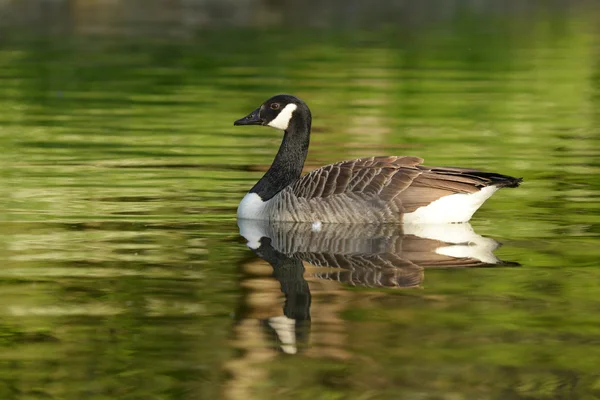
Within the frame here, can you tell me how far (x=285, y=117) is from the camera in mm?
16391

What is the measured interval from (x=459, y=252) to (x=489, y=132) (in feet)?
39.2

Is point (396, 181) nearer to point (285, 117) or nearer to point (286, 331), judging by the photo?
point (285, 117)

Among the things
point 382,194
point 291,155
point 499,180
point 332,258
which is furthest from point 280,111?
point 332,258

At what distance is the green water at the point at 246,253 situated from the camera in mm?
8914

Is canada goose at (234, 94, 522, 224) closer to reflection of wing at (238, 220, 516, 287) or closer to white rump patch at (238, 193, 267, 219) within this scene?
white rump patch at (238, 193, 267, 219)

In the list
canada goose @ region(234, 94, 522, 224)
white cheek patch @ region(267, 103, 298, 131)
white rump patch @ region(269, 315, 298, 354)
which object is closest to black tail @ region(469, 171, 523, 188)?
canada goose @ region(234, 94, 522, 224)

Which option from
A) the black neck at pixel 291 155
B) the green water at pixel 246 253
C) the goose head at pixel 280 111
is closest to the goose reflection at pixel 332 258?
the green water at pixel 246 253

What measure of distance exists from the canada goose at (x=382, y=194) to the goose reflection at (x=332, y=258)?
12 cm

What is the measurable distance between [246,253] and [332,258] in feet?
3.14

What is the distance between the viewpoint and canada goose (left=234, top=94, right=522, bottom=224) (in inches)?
571

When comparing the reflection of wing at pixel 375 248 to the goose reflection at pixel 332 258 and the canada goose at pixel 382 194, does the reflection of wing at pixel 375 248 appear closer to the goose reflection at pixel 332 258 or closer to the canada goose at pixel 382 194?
the goose reflection at pixel 332 258

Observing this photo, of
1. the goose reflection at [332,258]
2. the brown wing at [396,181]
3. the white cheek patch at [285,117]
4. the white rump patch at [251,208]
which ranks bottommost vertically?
the goose reflection at [332,258]

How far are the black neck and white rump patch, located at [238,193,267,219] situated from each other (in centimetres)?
60

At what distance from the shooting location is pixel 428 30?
5275cm
